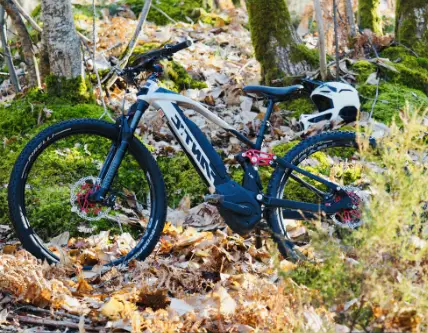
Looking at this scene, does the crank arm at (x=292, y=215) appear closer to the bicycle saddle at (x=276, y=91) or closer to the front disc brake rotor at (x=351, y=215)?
the front disc brake rotor at (x=351, y=215)

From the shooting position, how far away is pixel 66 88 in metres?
5.86

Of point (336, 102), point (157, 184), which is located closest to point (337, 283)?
point (157, 184)

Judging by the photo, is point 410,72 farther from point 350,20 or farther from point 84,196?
point 84,196

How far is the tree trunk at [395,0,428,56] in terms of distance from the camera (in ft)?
23.9

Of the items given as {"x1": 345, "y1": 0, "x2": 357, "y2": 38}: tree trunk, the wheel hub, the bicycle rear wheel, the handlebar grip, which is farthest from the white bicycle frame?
{"x1": 345, "y1": 0, "x2": 357, "y2": 38}: tree trunk

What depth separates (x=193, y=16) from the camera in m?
11.2

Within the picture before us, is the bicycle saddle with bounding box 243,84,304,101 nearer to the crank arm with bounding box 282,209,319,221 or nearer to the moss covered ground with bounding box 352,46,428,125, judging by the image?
the crank arm with bounding box 282,209,319,221

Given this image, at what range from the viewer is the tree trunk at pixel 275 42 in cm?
672

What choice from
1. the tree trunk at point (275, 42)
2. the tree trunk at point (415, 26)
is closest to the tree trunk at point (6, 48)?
the tree trunk at point (275, 42)

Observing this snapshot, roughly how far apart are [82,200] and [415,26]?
186 inches

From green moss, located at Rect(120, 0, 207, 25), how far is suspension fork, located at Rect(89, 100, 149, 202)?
6.78 m

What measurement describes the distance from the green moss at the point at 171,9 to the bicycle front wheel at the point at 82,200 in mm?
6154

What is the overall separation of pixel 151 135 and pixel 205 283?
2303 millimetres

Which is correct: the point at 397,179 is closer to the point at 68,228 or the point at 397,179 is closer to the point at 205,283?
the point at 205,283
